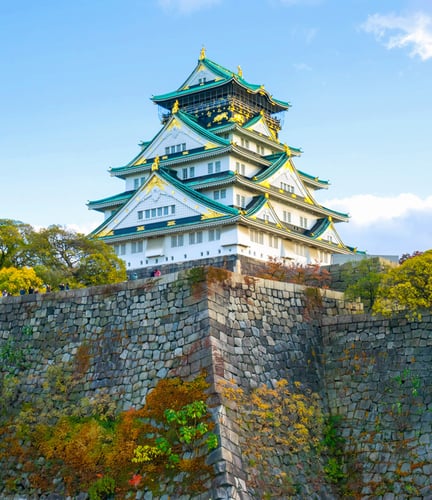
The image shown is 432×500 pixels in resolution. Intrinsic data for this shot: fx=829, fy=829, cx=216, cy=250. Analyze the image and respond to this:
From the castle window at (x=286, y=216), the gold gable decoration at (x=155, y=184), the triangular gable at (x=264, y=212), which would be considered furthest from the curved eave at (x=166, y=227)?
the castle window at (x=286, y=216)

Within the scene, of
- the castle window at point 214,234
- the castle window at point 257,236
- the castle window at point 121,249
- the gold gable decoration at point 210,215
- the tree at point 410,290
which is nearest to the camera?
the tree at point 410,290

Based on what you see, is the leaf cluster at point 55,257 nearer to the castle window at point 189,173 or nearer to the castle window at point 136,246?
the castle window at point 136,246

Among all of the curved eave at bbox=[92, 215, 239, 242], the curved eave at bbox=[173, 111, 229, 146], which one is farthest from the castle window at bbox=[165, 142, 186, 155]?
the curved eave at bbox=[92, 215, 239, 242]

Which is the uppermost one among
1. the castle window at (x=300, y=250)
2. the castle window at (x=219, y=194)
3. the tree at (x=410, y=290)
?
the castle window at (x=219, y=194)

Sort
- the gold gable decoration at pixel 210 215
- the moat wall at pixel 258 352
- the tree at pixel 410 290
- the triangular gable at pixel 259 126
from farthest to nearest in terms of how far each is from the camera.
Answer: the triangular gable at pixel 259 126 → the gold gable decoration at pixel 210 215 → the tree at pixel 410 290 → the moat wall at pixel 258 352

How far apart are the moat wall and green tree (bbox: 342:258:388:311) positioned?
2838 millimetres

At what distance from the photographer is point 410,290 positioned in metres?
19.2

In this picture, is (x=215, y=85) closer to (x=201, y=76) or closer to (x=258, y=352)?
A: (x=201, y=76)

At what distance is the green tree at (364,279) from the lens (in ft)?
77.6

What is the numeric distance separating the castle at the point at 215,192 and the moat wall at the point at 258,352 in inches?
998

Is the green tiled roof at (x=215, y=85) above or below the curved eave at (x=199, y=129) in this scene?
above

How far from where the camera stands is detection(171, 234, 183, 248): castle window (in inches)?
1913

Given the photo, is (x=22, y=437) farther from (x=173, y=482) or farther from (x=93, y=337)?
(x=173, y=482)

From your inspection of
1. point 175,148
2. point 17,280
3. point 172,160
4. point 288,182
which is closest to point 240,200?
point 288,182
